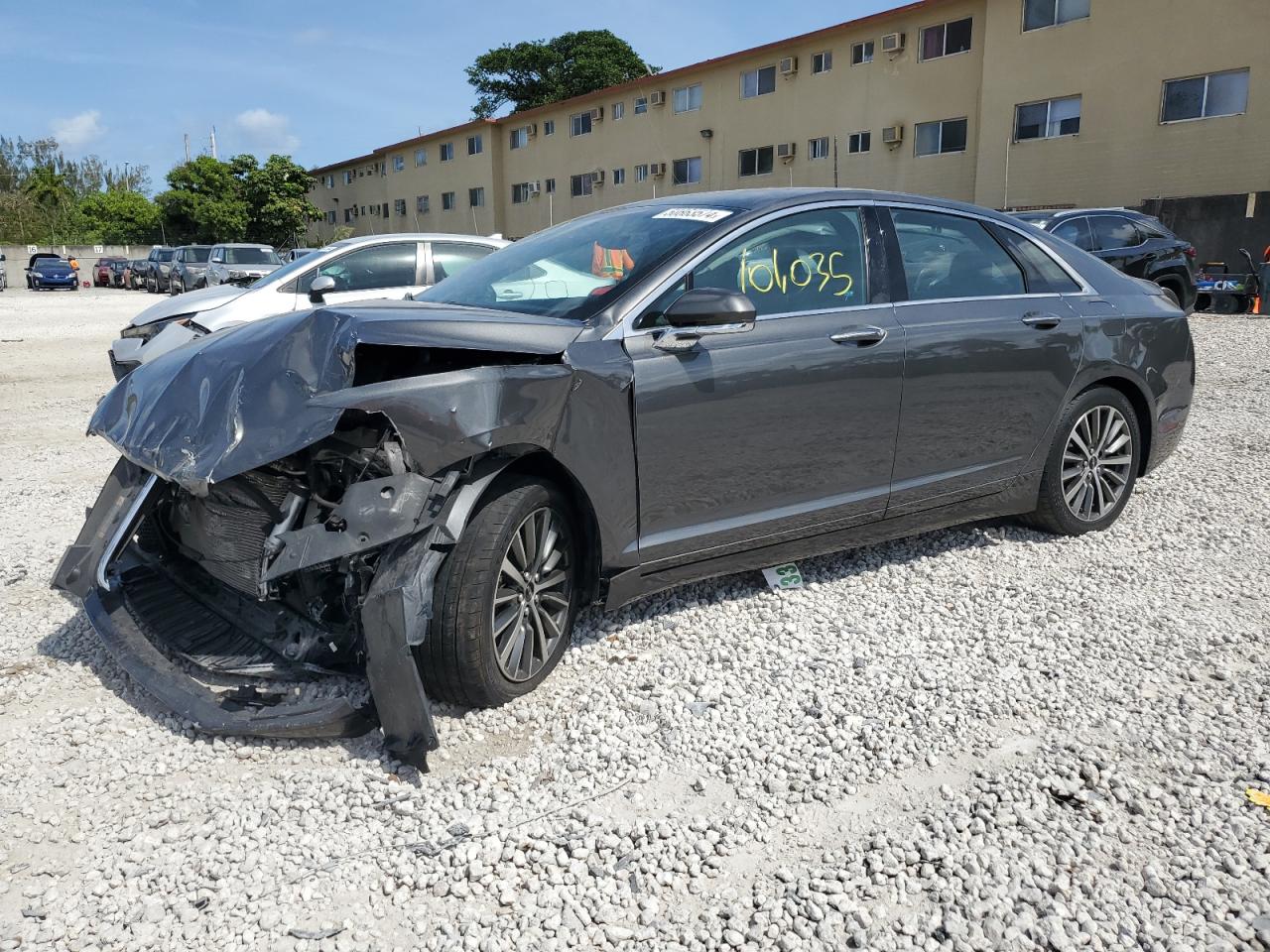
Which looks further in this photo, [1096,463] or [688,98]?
[688,98]

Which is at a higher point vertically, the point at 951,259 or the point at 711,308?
the point at 951,259

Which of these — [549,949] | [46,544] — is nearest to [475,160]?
[46,544]

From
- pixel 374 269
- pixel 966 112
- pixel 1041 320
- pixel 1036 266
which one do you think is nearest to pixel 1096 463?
pixel 1041 320

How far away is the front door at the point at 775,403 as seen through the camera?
3402 mm

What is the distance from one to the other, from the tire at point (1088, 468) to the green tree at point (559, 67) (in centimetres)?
5606

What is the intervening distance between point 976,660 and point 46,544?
4.50 metres

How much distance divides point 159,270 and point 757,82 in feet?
72.3

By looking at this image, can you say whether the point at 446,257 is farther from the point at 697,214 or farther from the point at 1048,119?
the point at 1048,119

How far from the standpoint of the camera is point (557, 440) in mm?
3107

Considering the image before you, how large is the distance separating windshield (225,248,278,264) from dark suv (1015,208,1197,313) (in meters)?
17.8

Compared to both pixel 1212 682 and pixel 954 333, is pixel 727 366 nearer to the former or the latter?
pixel 954 333

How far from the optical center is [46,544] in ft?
16.0

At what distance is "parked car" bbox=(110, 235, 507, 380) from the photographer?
863cm

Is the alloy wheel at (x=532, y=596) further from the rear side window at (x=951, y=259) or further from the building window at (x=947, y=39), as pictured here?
the building window at (x=947, y=39)
